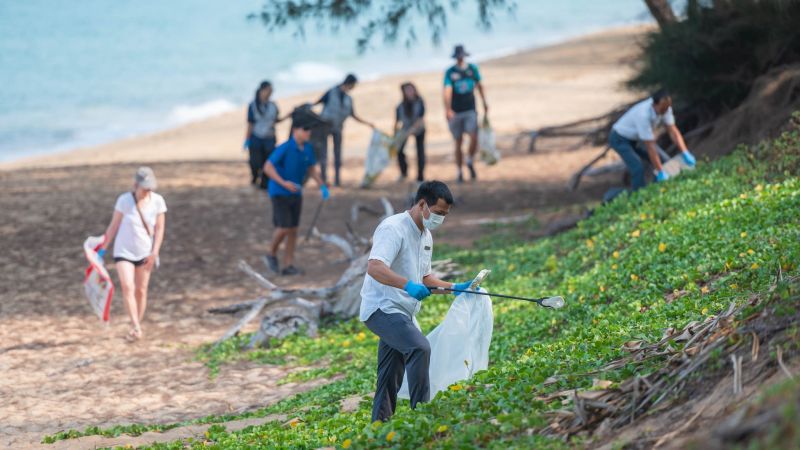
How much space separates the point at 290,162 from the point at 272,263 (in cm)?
140

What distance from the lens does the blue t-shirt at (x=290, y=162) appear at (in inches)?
468

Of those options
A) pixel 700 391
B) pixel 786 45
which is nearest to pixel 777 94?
pixel 786 45

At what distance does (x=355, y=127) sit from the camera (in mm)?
26734

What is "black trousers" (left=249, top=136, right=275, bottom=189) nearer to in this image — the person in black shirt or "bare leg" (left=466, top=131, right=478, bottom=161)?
the person in black shirt

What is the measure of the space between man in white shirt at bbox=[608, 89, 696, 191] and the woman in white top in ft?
17.0

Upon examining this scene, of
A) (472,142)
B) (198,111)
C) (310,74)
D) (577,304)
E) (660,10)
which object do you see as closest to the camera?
(577,304)

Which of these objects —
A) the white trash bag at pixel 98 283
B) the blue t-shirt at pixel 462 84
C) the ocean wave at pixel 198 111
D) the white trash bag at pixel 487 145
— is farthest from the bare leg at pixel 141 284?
the ocean wave at pixel 198 111

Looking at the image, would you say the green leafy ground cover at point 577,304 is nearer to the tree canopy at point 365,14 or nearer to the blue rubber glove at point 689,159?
the blue rubber glove at point 689,159

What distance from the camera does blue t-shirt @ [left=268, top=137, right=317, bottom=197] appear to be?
11.9m

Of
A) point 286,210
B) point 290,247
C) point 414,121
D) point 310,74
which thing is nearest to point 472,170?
point 414,121

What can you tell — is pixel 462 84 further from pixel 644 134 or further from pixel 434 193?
pixel 434 193

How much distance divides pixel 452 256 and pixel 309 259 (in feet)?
7.54

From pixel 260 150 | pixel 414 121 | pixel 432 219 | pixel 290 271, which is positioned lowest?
pixel 290 271

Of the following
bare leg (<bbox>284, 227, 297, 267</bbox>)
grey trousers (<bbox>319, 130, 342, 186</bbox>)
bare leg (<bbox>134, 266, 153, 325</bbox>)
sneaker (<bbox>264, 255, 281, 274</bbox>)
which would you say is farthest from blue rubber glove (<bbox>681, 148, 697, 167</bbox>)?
grey trousers (<bbox>319, 130, 342, 186</bbox>)
